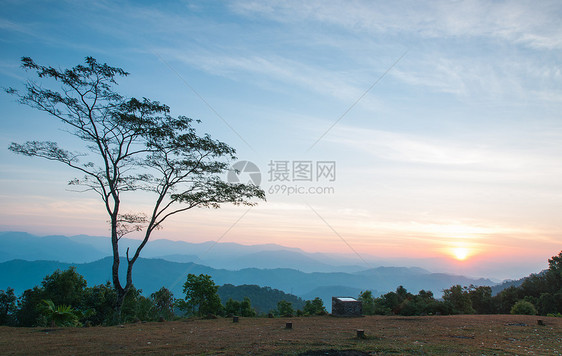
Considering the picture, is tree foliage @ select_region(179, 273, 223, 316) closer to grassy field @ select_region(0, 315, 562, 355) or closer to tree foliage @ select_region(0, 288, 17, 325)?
grassy field @ select_region(0, 315, 562, 355)

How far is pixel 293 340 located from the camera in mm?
10852

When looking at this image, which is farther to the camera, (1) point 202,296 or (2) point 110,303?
Result: (2) point 110,303

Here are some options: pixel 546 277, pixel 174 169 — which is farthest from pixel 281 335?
pixel 546 277

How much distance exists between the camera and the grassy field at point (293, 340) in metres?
9.38

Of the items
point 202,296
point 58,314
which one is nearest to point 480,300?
point 202,296

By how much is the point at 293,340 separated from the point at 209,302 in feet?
48.2

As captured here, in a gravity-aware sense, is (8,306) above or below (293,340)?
below

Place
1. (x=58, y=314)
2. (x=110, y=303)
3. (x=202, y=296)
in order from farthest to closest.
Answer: (x=110, y=303), (x=202, y=296), (x=58, y=314)

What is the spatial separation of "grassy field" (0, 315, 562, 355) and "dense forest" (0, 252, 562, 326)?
8371mm

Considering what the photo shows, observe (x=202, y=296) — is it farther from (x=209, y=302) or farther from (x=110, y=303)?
(x=110, y=303)

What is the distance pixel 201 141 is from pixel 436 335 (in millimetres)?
16578

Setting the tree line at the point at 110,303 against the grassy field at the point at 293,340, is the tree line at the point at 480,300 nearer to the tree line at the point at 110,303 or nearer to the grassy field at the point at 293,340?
the tree line at the point at 110,303

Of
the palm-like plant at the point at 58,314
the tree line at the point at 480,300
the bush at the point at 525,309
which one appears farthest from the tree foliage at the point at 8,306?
the bush at the point at 525,309

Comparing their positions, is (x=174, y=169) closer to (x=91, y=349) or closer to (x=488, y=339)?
(x=91, y=349)
